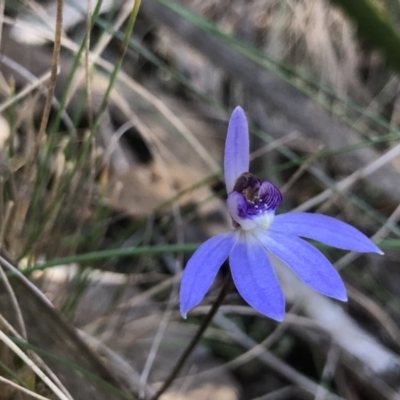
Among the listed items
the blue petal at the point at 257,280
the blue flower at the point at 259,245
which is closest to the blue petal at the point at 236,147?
the blue flower at the point at 259,245

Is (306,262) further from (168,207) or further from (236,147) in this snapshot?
(168,207)

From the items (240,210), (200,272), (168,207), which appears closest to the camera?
(200,272)

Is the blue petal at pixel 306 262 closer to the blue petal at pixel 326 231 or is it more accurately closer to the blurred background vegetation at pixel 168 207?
the blue petal at pixel 326 231

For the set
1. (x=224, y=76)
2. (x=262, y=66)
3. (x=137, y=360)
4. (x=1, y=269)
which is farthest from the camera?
(x=224, y=76)

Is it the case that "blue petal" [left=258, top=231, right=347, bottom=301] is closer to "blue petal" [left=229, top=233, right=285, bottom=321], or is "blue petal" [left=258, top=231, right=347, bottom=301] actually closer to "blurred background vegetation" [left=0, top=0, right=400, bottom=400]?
"blue petal" [left=229, top=233, right=285, bottom=321]

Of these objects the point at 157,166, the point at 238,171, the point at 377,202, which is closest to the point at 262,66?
the point at 157,166

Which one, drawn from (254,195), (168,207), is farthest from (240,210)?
(168,207)

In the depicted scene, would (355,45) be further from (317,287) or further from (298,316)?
(317,287)
